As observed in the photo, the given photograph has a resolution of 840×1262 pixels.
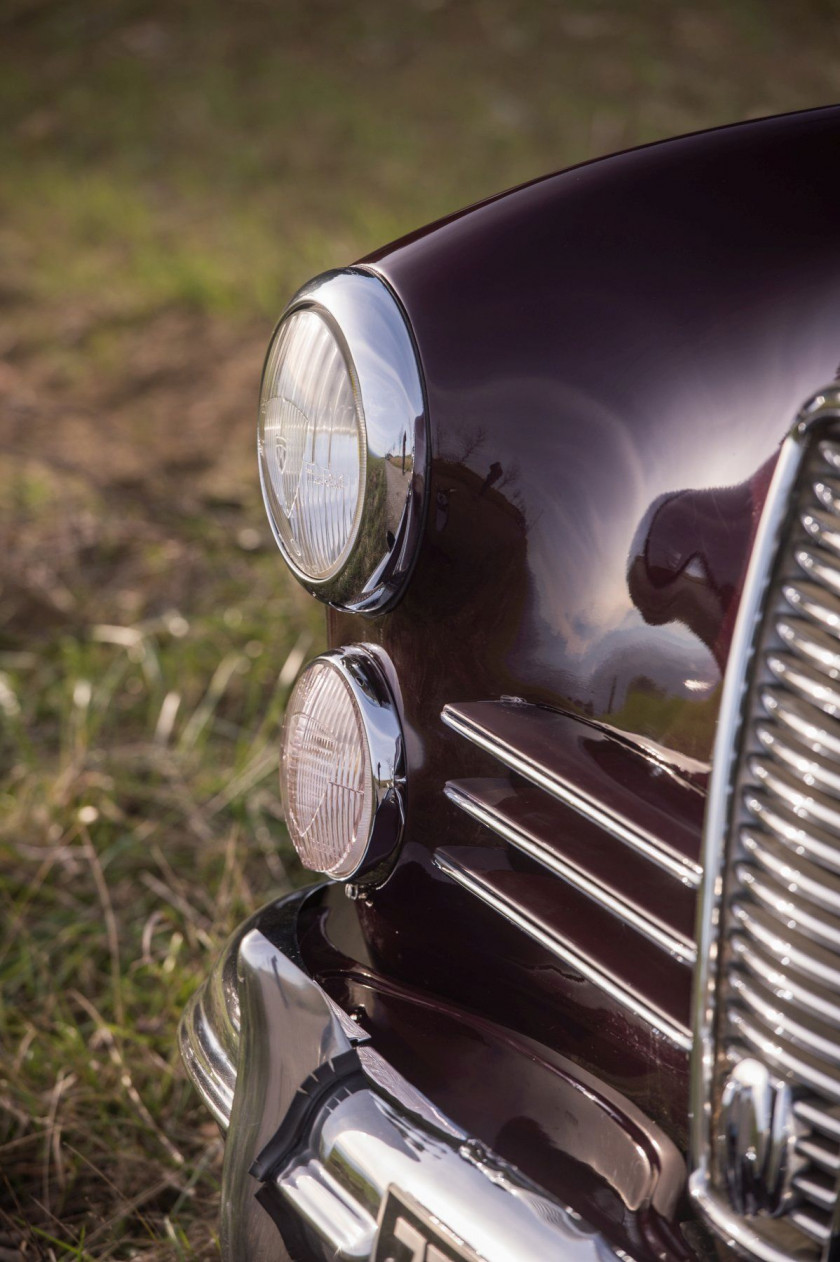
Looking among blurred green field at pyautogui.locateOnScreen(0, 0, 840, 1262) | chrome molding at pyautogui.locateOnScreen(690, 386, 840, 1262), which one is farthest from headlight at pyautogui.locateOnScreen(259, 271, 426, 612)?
blurred green field at pyautogui.locateOnScreen(0, 0, 840, 1262)

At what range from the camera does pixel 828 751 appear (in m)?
0.76

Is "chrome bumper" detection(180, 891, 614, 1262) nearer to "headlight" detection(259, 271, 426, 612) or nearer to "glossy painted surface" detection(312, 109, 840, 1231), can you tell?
"glossy painted surface" detection(312, 109, 840, 1231)

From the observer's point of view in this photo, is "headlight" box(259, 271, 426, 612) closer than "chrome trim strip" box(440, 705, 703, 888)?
No

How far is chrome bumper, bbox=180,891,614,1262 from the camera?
34.8 inches

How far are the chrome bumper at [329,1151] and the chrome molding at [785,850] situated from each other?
6.4 inches

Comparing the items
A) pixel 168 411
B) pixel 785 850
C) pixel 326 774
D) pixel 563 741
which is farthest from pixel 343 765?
pixel 168 411

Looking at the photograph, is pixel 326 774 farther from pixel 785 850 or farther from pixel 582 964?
pixel 785 850

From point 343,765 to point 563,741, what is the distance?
257mm

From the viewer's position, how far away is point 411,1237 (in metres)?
0.91

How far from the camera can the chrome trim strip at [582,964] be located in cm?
89

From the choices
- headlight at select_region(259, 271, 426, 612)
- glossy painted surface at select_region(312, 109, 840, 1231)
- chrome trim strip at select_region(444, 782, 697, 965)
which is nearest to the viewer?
chrome trim strip at select_region(444, 782, 697, 965)

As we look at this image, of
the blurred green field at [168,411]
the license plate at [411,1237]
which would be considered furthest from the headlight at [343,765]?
the blurred green field at [168,411]

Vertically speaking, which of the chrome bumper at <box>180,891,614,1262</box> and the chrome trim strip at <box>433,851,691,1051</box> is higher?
the chrome trim strip at <box>433,851,691,1051</box>

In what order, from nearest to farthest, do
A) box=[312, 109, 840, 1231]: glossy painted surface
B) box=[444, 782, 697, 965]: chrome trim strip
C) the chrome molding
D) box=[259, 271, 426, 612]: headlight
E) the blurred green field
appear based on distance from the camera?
the chrome molding < box=[444, 782, 697, 965]: chrome trim strip < box=[312, 109, 840, 1231]: glossy painted surface < box=[259, 271, 426, 612]: headlight < the blurred green field
